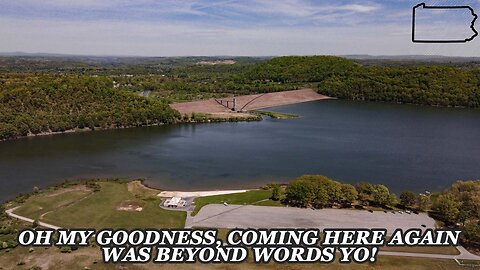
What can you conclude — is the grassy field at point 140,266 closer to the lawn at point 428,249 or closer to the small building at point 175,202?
the lawn at point 428,249

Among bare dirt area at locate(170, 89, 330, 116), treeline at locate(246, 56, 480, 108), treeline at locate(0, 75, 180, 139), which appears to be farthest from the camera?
treeline at locate(246, 56, 480, 108)

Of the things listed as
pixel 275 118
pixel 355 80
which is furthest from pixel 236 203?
pixel 355 80

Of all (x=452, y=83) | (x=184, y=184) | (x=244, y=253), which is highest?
(x=452, y=83)

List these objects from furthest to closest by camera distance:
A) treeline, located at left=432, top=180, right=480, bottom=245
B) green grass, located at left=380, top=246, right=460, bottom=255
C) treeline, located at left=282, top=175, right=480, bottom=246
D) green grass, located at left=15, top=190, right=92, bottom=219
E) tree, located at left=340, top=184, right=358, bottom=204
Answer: green grass, located at left=15, top=190, right=92, bottom=219 → tree, located at left=340, top=184, right=358, bottom=204 → treeline, located at left=282, top=175, right=480, bottom=246 → treeline, located at left=432, top=180, right=480, bottom=245 → green grass, located at left=380, top=246, right=460, bottom=255

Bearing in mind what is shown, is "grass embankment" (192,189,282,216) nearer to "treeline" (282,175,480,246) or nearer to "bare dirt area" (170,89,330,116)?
"treeline" (282,175,480,246)

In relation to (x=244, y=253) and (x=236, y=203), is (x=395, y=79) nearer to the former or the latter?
(x=236, y=203)

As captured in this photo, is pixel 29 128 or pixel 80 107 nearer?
pixel 29 128

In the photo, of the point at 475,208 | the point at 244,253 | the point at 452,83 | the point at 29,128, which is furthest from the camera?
the point at 452,83

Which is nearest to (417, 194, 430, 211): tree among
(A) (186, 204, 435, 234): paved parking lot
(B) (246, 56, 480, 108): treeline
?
(A) (186, 204, 435, 234): paved parking lot
